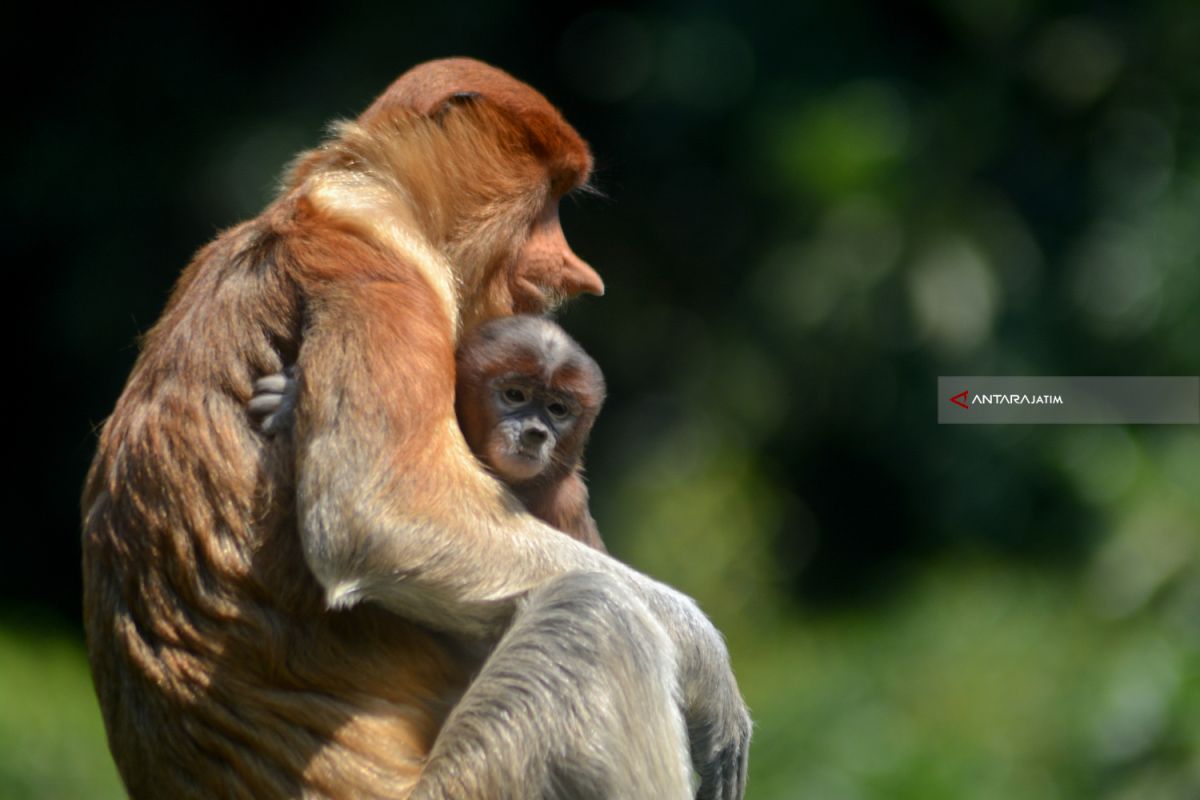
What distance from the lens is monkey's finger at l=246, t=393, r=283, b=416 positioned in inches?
162

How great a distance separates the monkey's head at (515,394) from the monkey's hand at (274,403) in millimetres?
770

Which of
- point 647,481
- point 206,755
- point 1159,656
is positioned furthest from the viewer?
point 647,481

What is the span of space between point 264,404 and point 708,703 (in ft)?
4.88

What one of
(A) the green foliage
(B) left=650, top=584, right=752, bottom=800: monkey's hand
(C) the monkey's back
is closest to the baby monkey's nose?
(B) left=650, top=584, right=752, bottom=800: monkey's hand

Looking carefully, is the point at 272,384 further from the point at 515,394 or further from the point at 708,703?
the point at 708,703

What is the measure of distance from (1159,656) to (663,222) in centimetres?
491

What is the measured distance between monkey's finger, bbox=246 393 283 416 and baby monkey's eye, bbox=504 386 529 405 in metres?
0.89

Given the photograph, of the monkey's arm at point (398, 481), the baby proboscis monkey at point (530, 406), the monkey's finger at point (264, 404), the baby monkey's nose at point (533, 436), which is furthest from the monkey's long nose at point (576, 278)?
the monkey's finger at point (264, 404)

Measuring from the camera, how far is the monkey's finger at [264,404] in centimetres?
411

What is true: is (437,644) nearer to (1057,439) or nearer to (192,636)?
(192,636)

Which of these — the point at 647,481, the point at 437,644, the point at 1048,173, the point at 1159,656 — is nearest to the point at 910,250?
the point at 1048,173

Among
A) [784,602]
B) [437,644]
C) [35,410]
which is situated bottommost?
[784,602]

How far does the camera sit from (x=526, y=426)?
473cm

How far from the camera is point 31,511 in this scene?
11.9 metres
